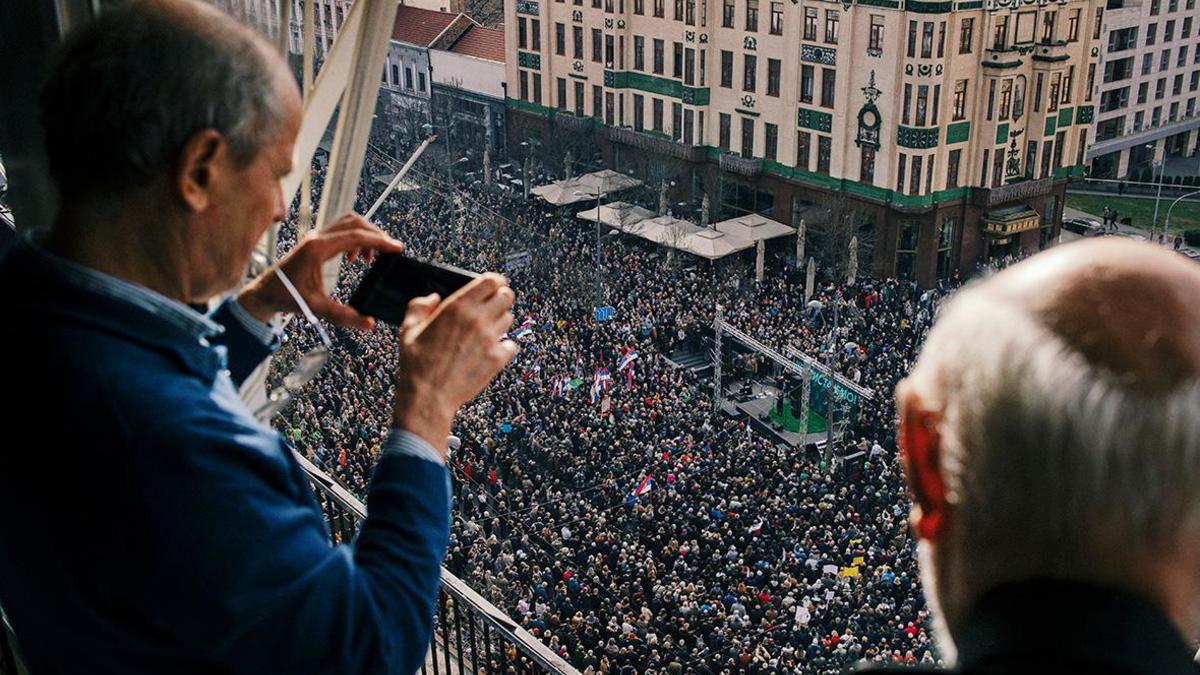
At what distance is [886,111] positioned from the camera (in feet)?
48.6

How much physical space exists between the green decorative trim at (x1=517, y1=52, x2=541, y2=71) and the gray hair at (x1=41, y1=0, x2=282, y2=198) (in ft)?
61.7

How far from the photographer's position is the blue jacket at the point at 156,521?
0.87m

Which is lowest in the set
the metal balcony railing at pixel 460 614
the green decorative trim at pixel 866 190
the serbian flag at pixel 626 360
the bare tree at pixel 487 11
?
the serbian flag at pixel 626 360

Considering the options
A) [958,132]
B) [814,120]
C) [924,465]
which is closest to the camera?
[924,465]

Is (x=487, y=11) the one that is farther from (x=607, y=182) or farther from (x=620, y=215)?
(x=620, y=215)

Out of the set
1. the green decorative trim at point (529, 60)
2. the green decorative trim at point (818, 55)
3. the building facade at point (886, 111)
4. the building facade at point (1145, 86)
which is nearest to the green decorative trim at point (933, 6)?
the building facade at point (886, 111)

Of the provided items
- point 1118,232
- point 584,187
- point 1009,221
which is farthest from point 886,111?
point 1118,232

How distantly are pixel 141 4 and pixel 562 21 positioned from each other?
60.1ft

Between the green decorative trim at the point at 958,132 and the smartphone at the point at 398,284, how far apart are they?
14447 mm

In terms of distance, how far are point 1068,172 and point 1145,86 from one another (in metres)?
7.06

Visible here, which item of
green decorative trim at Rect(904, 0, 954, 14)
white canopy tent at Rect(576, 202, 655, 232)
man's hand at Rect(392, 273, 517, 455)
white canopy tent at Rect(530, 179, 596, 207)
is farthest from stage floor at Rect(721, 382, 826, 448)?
man's hand at Rect(392, 273, 517, 455)

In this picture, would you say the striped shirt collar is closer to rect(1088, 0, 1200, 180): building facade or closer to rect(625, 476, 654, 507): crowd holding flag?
rect(625, 476, 654, 507): crowd holding flag

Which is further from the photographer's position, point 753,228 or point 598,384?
point 753,228

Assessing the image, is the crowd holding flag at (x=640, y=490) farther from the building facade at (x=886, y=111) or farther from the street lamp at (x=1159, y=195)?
the street lamp at (x=1159, y=195)
